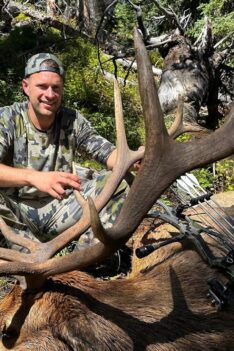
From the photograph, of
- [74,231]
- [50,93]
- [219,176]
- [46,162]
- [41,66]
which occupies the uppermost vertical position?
[41,66]

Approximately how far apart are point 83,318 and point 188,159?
1.05 metres

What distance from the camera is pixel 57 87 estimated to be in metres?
4.46

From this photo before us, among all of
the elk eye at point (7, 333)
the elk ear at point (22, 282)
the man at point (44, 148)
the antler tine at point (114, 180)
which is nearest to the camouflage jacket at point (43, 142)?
the man at point (44, 148)

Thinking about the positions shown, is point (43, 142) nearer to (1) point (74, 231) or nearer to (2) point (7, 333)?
(1) point (74, 231)

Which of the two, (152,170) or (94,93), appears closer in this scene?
(152,170)

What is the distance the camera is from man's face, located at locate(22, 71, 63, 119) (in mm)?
4398

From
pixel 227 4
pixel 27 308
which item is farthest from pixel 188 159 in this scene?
pixel 227 4

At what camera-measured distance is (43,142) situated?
15.4 feet

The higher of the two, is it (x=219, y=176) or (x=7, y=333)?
(x=219, y=176)

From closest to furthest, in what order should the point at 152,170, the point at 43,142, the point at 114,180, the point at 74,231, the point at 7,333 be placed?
the point at 152,170 → the point at 7,333 → the point at 74,231 → the point at 114,180 → the point at 43,142

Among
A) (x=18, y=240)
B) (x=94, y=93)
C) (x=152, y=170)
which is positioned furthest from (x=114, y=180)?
(x=94, y=93)

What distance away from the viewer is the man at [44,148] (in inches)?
175

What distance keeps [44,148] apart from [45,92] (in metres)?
0.52

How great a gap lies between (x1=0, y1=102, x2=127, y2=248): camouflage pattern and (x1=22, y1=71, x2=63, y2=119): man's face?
221mm
